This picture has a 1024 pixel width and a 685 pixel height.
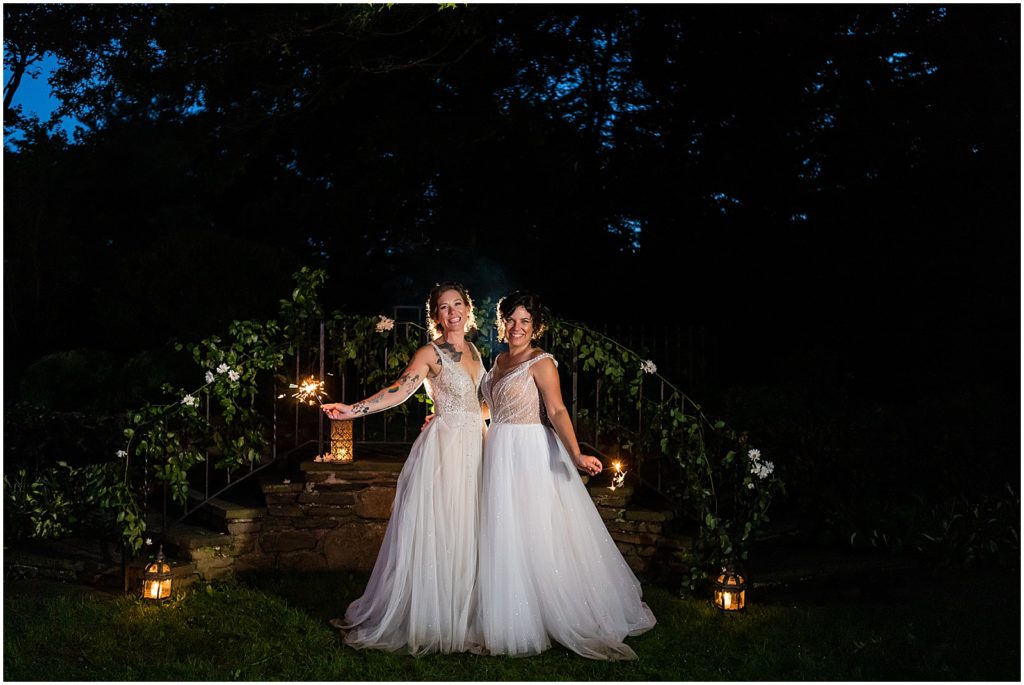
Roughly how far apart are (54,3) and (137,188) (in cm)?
458

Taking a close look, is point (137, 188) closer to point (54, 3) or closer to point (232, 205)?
point (232, 205)

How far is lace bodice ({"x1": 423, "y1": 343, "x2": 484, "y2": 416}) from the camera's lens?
523 cm

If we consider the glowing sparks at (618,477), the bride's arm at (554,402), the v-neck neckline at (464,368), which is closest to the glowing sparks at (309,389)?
the v-neck neckline at (464,368)

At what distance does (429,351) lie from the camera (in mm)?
5227

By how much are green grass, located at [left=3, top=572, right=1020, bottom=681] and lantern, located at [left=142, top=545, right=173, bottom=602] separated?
Answer: 92mm

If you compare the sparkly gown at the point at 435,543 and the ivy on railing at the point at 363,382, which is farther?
the ivy on railing at the point at 363,382

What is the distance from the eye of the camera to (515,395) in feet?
16.7

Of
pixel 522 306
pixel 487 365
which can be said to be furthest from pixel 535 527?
pixel 487 365

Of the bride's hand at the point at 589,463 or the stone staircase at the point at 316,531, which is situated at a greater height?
the bride's hand at the point at 589,463

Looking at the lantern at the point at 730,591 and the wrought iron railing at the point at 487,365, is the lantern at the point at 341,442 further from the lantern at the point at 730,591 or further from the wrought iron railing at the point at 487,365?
the lantern at the point at 730,591

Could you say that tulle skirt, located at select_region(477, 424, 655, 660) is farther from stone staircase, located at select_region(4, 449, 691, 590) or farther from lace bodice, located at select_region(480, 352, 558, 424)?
stone staircase, located at select_region(4, 449, 691, 590)

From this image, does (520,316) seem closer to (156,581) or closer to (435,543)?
(435,543)

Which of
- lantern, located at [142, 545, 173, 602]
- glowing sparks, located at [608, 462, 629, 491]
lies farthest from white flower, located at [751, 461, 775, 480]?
lantern, located at [142, 545, 173, 602]

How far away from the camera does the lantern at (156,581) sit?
231 inches
